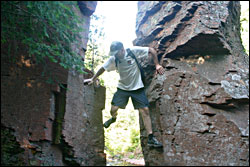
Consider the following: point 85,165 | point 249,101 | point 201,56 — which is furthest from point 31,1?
point 249,101

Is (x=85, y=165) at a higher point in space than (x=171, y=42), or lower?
lower

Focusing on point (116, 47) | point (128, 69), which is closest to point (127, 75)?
point (128, 69)

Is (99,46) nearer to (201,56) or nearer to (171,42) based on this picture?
(171,42)

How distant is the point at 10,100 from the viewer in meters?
3.31

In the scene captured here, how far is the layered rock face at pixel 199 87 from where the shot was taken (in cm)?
346

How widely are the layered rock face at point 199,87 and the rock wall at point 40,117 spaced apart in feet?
5.20

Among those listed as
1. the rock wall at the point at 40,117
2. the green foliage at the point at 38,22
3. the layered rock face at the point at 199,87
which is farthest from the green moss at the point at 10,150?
the layered rock face at the point at 199,87

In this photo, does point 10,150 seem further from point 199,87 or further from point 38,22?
point 199,87

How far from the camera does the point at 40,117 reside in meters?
3.33

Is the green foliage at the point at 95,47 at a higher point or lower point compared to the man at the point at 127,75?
Result: higher

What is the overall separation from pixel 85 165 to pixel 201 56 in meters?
3.06

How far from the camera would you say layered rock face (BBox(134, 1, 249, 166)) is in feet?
11.3

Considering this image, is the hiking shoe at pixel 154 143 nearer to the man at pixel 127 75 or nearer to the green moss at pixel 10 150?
the man at pixel 127 75

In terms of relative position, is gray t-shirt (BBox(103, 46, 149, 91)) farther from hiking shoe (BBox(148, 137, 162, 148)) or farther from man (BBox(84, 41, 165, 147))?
hiking shoe (BBox(148, 137, 162, 148))
